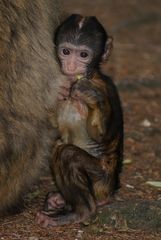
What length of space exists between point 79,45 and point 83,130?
20.3 inches

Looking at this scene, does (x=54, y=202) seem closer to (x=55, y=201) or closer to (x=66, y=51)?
(x=55, y=201)

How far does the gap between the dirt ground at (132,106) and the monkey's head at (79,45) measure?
2.96ft

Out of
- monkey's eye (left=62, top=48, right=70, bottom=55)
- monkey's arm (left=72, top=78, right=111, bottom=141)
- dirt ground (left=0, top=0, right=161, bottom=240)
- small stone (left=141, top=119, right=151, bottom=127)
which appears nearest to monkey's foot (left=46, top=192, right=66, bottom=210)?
dirt ground (left=0, top=0, right=161, bottom=240)

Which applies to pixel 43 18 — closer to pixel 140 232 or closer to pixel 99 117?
pixel 99 117

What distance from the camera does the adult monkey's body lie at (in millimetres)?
4480

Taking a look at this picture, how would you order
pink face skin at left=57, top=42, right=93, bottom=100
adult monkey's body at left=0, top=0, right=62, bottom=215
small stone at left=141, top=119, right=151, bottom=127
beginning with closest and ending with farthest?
1. adult monkey's body at left=0, top=0, right=62, bottom=215
2. pink face skin at left=57, top=42, right=93, bottom=100
3. small stone at left=141, top=119, right=151, bottom=127

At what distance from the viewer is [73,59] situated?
16.0 ft

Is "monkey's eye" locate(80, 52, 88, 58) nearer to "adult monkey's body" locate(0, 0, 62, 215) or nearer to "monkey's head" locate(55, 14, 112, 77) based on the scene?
"monkey's head" locate(55, 14, 112, 77)

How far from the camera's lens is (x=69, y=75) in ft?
15.9

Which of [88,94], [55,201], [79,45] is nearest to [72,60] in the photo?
[79,45]

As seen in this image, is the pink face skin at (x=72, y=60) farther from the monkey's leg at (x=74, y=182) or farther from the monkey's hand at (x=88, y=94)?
the monkey's leg at (x=74, y=182)

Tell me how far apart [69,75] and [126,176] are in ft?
4.22

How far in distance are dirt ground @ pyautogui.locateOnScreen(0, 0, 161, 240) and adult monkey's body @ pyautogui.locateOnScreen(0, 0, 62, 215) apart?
33 cm


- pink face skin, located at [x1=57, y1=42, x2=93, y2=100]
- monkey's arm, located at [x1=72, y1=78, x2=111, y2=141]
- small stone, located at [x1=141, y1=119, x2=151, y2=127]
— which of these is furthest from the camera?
small stone, located at [x1=141, y1=119, x2=151, y2=127]
